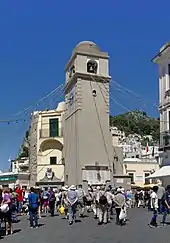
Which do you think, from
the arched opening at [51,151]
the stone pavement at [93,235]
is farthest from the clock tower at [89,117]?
the stone pavement at [93,235]

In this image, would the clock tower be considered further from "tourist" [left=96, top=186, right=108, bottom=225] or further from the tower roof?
"tourist" [left=96, top=186, right=108, bottom=225]

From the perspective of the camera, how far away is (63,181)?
5169 centimetres

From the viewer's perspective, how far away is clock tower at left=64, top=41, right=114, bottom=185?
46000 millimetres

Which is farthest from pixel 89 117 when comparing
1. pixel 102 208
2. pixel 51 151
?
pixel 102 208

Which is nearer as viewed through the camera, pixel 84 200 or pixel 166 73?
pixel 84 200

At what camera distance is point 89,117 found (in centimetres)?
4728

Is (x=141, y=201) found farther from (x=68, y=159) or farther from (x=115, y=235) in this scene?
(x=115, y=235)

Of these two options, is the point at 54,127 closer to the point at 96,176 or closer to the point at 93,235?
the point at 96,176

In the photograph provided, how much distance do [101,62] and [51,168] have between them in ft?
45.4

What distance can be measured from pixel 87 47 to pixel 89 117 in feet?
25.6

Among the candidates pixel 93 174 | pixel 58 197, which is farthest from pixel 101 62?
pixel 58 197

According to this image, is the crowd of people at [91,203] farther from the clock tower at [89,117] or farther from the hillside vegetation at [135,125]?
the hillside vegetation at [135,125]

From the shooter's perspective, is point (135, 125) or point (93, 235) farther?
point (135, 125)

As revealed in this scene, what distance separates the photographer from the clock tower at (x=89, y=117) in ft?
151
